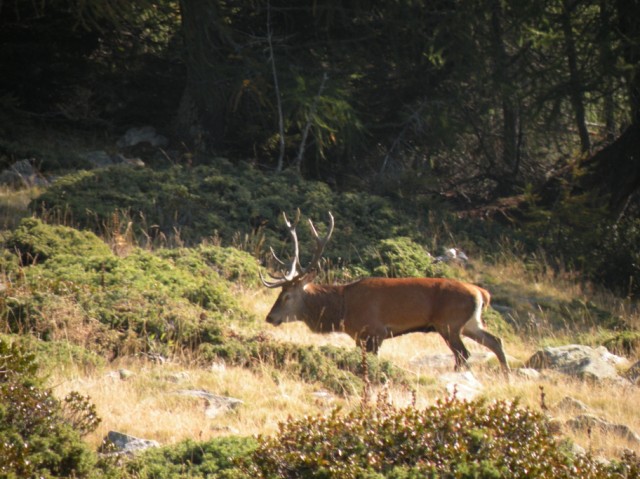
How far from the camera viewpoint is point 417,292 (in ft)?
35.6

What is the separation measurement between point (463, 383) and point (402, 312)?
1416 millimetres

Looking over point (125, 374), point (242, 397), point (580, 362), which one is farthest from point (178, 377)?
point (580, 362)

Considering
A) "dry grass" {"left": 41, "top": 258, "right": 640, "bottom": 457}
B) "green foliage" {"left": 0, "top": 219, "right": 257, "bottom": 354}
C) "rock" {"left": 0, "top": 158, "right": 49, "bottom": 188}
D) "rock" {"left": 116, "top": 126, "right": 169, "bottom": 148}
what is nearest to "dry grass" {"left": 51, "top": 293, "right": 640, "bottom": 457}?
"dry grass" {"left": 41, "top": 258, "right": 640, "bottom": 457}

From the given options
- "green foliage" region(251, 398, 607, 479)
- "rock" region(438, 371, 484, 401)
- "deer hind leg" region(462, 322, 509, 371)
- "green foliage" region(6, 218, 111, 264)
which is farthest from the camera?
"green foliage" region(6, 218, 111, 264)

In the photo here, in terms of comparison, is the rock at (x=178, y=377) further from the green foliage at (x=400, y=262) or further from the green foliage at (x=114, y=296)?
the green foliage at (x=400, y=262)

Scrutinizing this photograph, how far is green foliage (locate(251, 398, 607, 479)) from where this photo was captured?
5375mm

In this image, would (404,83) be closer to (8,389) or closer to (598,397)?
(598,397)

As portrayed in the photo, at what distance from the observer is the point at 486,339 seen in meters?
10.9

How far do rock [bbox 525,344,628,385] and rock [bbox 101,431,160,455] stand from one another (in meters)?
4.91

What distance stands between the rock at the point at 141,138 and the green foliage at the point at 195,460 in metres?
15.4

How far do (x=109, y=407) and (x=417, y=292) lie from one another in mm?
4245

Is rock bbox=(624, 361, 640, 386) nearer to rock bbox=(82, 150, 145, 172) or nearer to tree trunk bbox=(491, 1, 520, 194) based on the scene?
tree trunk bbox=(491, 1, 520, 194)

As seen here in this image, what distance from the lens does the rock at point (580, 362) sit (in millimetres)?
10010

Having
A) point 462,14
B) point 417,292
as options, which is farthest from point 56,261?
point 462,14
